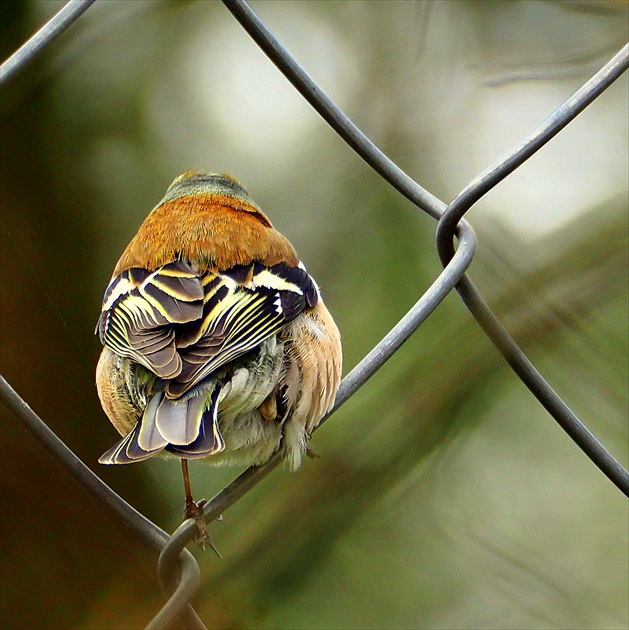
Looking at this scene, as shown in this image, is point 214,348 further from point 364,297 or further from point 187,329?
point 364,297

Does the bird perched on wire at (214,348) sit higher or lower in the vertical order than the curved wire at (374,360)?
higher

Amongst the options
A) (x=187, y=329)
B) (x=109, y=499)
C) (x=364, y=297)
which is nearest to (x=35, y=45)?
(x=109, y=499)

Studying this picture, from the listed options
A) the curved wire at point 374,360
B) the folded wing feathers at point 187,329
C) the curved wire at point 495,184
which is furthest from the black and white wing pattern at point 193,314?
the curved wire at point 495,184

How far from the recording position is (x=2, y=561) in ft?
10.6

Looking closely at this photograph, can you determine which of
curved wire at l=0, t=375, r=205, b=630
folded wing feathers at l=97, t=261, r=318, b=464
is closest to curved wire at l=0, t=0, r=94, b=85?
curved wire at l=0, t=375, r=205, b=630

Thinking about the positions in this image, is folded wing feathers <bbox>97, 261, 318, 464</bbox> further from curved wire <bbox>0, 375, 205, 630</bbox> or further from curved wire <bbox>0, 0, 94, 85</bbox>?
curved wire <bbox>0, 0, 94, 85</bbox>

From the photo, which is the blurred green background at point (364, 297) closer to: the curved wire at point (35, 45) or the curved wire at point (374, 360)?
the curved wire at point (374, 360)

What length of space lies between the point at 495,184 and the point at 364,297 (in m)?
2.55

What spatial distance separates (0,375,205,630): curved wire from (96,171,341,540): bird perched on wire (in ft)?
0.87

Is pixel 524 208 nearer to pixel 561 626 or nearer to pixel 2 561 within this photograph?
pixel 561 626

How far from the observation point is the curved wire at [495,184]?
1744mm

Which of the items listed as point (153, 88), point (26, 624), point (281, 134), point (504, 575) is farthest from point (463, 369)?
point (153, 88)

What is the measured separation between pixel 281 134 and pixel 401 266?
118cm

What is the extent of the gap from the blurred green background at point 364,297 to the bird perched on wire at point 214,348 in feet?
2.23
